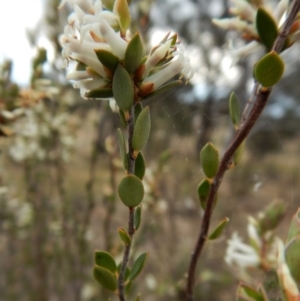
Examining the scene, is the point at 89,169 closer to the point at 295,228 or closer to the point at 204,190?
the point at 204,190

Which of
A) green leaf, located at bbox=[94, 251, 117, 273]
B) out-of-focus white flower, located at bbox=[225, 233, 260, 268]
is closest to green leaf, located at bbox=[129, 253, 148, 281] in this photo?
green leaf, located at bbox=[94, 251, 117, 273]

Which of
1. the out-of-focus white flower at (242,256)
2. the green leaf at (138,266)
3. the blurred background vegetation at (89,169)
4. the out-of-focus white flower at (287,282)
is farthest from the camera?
the blurred background vegetation at (89,169)

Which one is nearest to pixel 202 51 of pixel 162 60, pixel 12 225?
pixel 12 225

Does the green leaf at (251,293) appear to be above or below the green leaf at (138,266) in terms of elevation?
below

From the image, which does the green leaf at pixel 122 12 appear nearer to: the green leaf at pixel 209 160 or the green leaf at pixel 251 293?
the green leaf at pixel 209 160

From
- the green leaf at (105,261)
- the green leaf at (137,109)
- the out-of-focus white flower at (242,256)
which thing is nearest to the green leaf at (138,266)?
the green leaf at (105,261)
